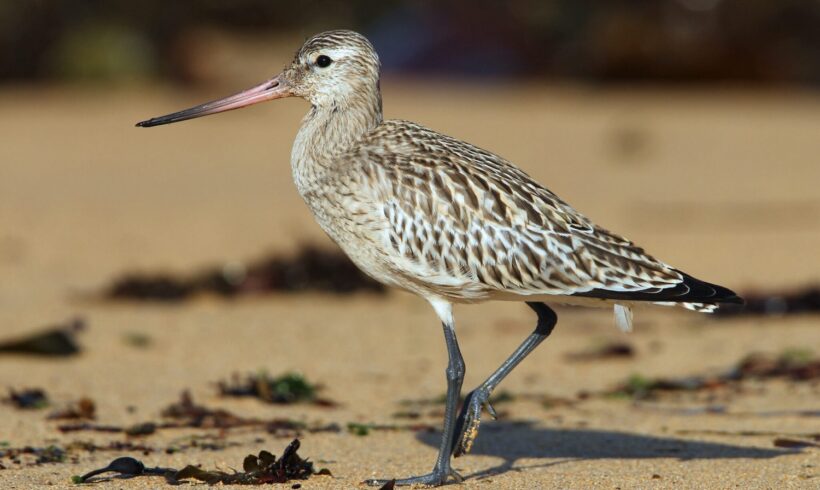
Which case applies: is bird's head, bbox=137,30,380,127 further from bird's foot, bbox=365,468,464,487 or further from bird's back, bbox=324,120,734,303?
bird's foot, bbox=365,468,464,487

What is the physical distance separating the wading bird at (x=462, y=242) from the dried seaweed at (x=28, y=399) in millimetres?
2233

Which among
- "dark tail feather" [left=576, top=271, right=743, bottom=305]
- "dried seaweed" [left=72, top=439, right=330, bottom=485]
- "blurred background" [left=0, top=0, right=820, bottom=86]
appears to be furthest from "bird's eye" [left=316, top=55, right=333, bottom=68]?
"blurred background" [left=0, top=0, right=820, bottom=86]

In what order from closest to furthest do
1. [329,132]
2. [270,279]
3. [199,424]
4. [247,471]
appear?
1. [247,471]
2. [329,132]
3. [199,424]
4. [270,279]

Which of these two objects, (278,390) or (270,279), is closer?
(278,390)

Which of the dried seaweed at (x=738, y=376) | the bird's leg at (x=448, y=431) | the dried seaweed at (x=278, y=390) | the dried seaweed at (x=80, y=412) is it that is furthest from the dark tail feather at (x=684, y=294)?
the dried seaweed at (x=80, y=412)

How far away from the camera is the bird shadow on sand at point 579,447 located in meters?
7.18

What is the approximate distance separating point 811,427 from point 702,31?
18.2m

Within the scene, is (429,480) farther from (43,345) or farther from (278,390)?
(43,345)

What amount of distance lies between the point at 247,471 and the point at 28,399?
2.30m

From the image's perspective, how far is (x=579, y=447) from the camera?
24.5 ft

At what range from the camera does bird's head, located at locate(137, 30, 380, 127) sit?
7426mm

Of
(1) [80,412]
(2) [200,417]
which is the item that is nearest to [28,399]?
(1) [80,412]

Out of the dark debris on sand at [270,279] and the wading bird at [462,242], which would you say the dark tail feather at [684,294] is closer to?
the wading bird at [462,242]

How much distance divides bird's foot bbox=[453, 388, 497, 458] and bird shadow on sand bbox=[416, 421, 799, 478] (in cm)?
17
